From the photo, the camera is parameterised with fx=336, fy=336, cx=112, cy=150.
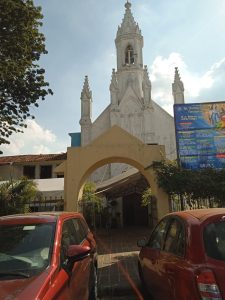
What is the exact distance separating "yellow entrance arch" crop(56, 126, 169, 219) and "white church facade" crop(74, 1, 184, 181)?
18.7 metres

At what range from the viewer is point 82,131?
3438cm

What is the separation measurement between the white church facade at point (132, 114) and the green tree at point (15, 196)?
1842 centimetres

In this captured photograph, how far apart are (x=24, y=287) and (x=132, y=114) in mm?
31801

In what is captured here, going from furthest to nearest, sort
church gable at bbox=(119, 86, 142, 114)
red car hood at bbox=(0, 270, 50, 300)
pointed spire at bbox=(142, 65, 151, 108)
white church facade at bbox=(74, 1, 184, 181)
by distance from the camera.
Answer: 1. church gable at bbox=(119, 86, 142, 114)
2. pointed spire at bbox=(142, 65, 151, 108)
3. white church facade at bbox=(74, 1, 184, 181)
4. red car hood at bbox=(0, 270, 50, 300)

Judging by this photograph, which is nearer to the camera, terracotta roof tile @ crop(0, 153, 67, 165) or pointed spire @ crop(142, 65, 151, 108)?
terracotta roof tile @ crop(0, 153, 67, 165)

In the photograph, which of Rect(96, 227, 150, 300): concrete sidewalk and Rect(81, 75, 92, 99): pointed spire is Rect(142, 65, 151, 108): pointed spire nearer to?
Rect(81, 75, 92, 99): pointed spire

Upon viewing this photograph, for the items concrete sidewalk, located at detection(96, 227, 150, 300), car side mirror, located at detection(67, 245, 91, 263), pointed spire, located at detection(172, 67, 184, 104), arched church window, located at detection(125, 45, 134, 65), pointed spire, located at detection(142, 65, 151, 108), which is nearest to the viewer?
car side mirror, located at detection(67, 245, 91, 263)

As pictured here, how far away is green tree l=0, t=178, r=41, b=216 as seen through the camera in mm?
12945

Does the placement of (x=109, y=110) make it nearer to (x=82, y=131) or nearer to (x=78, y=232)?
(x=82, y=131)

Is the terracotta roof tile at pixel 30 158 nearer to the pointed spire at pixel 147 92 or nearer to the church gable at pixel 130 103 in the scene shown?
the church gable at pixel 130 103

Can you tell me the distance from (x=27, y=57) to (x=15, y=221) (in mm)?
7986

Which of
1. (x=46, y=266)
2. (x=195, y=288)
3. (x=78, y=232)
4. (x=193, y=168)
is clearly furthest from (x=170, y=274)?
(x=193, y=168)

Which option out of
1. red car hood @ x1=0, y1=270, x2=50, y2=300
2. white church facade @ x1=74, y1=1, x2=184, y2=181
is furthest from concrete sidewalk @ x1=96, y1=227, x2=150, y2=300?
white church facade @ x1=74, y1=1, x2=184, y2=181

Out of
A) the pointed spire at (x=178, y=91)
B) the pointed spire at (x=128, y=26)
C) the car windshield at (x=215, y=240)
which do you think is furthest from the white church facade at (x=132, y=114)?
the car windshield at (x=215, y=240)
